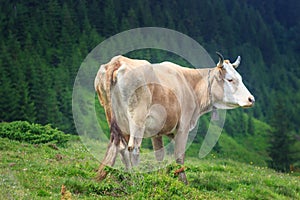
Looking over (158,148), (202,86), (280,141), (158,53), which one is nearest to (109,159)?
(158,148)

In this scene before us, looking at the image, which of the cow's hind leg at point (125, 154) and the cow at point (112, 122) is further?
the cow's hind leg at point (125, 154)

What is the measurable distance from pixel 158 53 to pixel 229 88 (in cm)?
4505

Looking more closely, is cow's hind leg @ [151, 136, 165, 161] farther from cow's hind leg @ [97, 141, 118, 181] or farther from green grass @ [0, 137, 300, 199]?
cow's hind leg @ [97, 141, 118, 181]

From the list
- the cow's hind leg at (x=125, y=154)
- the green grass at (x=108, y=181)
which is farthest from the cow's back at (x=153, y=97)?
the green grass at (x=108, y=181)

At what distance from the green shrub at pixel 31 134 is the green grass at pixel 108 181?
2.96ft

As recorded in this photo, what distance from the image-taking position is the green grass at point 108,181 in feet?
35.6

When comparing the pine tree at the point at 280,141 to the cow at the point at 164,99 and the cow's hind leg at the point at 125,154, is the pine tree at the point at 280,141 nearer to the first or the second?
the cow at the point at 164,99

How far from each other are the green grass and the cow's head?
2195 mm

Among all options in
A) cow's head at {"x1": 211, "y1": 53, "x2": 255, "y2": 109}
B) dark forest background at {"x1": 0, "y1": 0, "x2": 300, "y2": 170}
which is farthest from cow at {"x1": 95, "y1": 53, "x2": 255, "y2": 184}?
dark forest background at {"x1": 0, "y1": 0, "x2": 300, "y2": 170}

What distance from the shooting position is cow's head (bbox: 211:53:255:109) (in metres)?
14.5

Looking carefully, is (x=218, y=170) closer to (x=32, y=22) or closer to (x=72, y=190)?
(x=72, y=190)

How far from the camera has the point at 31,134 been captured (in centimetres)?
1819

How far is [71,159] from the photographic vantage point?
15.2m

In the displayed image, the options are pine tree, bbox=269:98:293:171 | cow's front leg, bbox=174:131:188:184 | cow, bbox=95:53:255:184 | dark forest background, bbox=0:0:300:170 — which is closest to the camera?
cow, bbox=95:53:255:184
